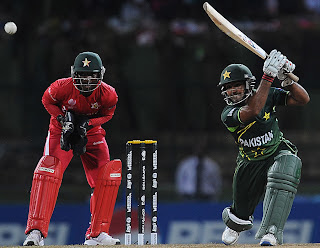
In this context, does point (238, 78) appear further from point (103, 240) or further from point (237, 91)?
point (103, 240)

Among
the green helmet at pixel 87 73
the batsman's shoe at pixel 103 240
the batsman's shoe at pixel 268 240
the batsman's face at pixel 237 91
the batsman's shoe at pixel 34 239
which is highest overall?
the green helmet at pixel 87 73

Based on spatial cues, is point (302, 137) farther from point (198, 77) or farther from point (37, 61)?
point (37, 61)

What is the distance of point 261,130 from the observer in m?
5.73

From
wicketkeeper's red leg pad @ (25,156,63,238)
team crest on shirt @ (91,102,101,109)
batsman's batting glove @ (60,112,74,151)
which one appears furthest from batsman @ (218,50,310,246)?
wicketkeeper's red leg pad @ (25,156,63,238)

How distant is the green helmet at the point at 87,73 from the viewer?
5.90 m

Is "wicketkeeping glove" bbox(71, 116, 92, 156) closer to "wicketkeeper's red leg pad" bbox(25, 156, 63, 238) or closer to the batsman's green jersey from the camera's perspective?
"wicketkeeper's red leg pad" bbox(25, 156, 63, 238)

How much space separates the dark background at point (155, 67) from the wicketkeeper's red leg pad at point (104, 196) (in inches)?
145

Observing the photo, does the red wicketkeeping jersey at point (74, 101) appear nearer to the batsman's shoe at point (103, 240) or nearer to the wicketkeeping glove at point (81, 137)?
the wicketkeeping glove at point (81, 137)

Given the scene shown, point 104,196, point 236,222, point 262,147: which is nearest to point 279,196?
point 262,147

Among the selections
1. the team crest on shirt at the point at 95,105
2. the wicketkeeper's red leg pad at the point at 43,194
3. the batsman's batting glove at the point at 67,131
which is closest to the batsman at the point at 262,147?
the team crest on shirt at the point at 95,105

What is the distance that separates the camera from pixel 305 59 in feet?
→ 36.5

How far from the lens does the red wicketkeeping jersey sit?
6023mm

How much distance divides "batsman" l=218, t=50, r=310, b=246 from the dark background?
400cm

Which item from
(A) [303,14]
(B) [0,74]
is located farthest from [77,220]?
(A) [303,14]
